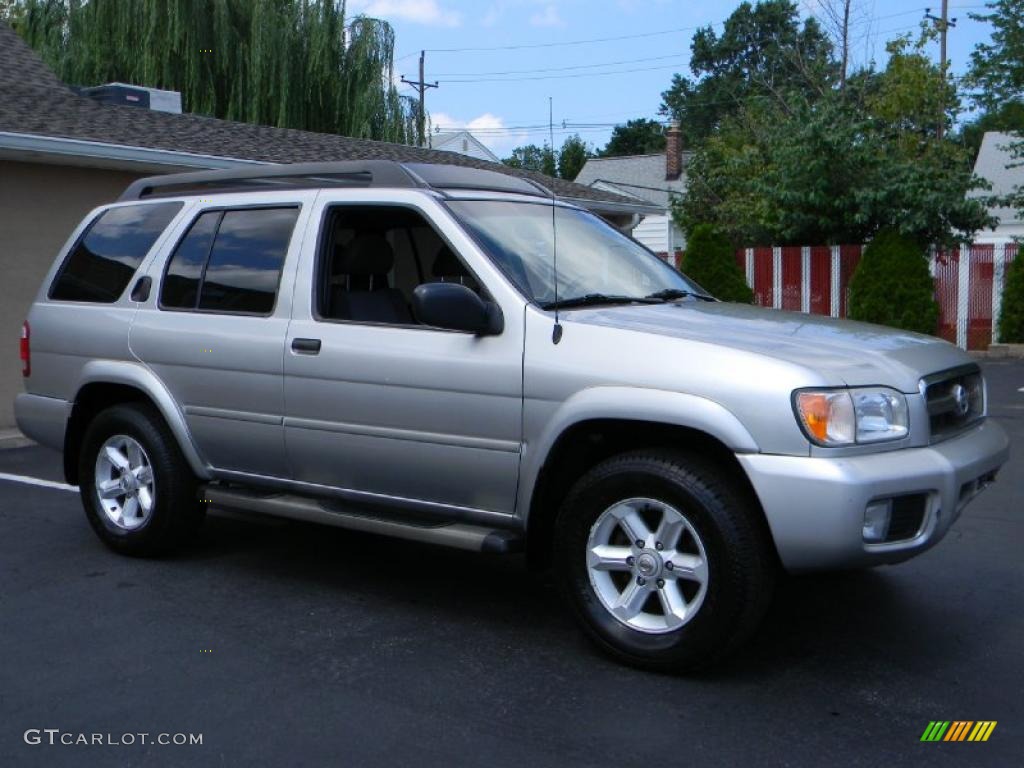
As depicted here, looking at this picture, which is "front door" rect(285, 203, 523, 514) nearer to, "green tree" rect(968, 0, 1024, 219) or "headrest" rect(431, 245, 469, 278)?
"headrest" rect(431, 245, 469, 278)

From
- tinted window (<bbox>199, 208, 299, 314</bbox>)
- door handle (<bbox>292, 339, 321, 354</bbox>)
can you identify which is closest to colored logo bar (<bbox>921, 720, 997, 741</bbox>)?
door handle (<bbox>292, 339, 321, 354</bbox>)

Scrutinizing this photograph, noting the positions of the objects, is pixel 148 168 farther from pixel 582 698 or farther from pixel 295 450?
pixel 582 698

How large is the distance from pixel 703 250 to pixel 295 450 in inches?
670

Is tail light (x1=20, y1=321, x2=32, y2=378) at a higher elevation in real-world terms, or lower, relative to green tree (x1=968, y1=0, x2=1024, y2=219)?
lower

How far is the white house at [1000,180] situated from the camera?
3184 centimetres

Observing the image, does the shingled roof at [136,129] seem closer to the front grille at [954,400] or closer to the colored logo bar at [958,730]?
the front grille at [954,400]

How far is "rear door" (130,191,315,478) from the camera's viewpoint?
552 cm

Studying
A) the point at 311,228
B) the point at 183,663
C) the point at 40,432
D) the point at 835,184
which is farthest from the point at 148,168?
the point at 835,184

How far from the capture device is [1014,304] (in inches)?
792

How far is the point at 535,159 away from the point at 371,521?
77.9 metres

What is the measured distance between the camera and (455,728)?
3.95 meters

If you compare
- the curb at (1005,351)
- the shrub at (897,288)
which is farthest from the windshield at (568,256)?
the curb at (1005,351)

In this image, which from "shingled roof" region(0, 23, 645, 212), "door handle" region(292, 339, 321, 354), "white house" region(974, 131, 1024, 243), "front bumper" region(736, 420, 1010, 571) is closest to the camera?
"front bumper" region(736, 420, 1010, 571)

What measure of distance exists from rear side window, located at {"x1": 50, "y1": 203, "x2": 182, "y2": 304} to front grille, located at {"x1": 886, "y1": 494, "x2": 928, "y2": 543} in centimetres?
406
